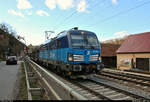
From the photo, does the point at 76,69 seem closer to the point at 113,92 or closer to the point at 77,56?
the point at 77,56

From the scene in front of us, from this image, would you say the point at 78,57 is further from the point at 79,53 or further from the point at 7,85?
the point at 7,85

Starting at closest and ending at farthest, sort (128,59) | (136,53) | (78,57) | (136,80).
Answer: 1. (78,57)
2. (136,80)
3. (136,53)
4. (128,59)

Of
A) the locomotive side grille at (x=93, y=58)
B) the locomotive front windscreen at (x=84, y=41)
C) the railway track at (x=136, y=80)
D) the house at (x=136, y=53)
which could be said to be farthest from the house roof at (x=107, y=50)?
the locomotive side grille at (x=93, y=58)

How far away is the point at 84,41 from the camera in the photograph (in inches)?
347

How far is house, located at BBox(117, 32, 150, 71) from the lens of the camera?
58.7ft

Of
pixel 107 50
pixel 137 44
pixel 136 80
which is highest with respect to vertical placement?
pixel 137 44

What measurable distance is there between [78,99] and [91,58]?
6237 millimetres

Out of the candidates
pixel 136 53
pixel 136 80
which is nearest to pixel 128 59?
pixel 136 53

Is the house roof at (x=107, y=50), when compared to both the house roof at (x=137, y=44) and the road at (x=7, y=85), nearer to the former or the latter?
the house roof at (x=137, y=44)

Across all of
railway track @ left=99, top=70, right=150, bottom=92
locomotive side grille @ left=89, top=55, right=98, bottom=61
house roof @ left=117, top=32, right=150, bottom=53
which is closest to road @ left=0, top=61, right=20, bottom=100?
locomotive side grille @ left=89, top=55, right=98, bottom=61

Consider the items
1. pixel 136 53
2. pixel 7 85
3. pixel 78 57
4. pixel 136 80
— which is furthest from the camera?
pixel 136 53

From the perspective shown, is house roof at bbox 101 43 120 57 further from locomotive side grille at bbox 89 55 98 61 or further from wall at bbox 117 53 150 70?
locomotive side grille at bbox 89 55 98 61

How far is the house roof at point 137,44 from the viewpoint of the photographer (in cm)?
1858

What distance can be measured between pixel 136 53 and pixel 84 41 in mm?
13376
